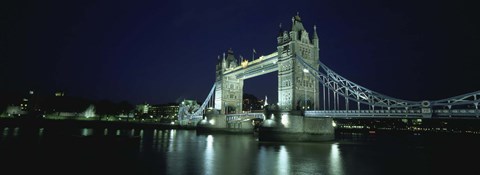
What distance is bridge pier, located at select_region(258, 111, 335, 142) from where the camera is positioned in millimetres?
33188

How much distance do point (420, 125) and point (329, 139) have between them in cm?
9121

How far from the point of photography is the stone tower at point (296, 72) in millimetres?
37594

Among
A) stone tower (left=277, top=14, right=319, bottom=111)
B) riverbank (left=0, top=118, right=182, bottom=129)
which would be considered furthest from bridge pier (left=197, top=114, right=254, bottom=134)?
riverbank (left=0, top=118, right=182, bottom=129)

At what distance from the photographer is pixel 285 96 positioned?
127 ft

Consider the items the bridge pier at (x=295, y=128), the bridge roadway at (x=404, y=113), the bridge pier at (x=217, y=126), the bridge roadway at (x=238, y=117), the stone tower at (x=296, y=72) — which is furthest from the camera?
the bridge pier at (x=217, y=126)

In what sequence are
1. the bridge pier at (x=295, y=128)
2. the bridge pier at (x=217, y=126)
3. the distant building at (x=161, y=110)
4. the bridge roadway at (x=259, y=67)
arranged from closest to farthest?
the bridge pier at (x=295, y=128)
the bridge roadway at (x=259, y=67)
the bridge pier at (x=217, y=126)
the distant building at (x=161, y=110)

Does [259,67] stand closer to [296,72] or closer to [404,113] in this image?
[296,72]

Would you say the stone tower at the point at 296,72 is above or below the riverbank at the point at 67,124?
above

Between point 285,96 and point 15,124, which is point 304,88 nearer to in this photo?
point 285,96

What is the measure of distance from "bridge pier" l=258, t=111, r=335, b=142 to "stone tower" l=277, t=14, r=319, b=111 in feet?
9.75

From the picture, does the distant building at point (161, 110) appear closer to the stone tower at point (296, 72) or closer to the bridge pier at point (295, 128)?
the stone tower at point (296, 72)

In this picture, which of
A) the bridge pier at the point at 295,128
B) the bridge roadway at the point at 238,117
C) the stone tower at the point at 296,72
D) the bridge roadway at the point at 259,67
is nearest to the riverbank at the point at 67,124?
the bridge roadway at the point at 238,117

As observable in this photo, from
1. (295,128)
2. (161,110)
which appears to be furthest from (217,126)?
(161,110)

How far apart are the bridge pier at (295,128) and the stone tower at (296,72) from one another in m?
2.97
